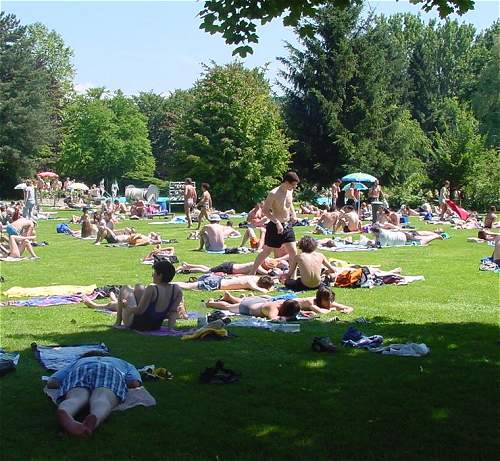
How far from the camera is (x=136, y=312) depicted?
879 cm

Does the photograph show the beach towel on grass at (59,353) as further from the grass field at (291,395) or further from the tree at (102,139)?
the tree at (102,139)

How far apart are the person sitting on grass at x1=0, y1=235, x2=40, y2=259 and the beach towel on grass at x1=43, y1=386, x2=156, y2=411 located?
41.0ft

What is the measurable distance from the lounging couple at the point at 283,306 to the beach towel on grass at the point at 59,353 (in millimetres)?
2671

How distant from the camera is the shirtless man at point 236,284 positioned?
39.6ft

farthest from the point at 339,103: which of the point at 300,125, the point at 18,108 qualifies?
the point at 18,108

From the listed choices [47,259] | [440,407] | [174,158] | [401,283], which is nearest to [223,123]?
[174,158]

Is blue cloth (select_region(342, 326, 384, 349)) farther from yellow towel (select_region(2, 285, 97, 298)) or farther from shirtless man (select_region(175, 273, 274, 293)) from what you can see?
yellow towel (select_region(2, 285, 97, 298))

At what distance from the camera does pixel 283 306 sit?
31.9ft

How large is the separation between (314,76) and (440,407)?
4203cm

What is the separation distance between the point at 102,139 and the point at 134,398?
2277 inches

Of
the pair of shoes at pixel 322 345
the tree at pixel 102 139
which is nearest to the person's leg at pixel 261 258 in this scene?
the pair of shoes at pixel 322 345

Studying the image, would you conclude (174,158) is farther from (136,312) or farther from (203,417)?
(203,417)

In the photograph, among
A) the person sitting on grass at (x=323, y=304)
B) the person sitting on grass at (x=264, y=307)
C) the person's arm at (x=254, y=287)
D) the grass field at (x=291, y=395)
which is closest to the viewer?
the grass field at (x=291, y=395)

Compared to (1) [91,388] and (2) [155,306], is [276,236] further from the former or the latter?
(1) [91,388]
